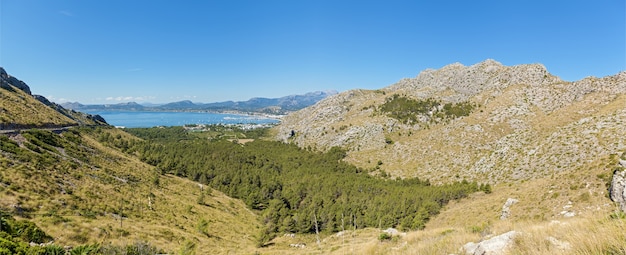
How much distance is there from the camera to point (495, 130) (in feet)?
293

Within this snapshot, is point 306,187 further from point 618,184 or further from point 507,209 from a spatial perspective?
point 618,184

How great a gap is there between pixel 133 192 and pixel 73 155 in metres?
19.7

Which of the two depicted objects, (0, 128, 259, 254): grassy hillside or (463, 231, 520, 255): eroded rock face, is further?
(0, 128, 259, 254): grassy hillside

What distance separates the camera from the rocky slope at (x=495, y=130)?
59.7 metres

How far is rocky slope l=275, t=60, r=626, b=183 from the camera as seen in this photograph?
5969cm

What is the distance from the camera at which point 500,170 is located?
68188 mm

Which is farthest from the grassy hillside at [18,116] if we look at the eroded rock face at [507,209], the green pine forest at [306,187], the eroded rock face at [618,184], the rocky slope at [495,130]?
the rocky slope at [495,130]

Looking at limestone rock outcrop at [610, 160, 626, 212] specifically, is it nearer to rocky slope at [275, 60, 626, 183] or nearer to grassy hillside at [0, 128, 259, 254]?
rocky slope at [275, 60, 626, 183]

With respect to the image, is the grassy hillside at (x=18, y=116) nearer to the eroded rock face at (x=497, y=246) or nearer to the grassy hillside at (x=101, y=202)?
the grassy hillside at (x=101, y=202)

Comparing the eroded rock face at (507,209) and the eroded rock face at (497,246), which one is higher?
the eroded rock face at (497,246)

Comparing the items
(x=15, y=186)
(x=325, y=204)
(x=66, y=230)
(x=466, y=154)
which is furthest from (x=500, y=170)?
(x=15, y=186)

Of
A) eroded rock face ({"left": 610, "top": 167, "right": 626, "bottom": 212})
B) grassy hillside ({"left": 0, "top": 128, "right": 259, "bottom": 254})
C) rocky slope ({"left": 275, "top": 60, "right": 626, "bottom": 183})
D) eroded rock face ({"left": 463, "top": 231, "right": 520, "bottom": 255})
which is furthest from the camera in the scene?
rocky slope ({"left": 275, "top": 60, "right": 626, "bottom": 183})

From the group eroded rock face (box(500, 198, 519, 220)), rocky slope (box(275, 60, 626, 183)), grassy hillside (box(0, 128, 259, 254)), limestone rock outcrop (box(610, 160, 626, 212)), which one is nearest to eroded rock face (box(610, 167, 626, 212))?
limestone rock outcrop (box(610, 160, 626, 212))

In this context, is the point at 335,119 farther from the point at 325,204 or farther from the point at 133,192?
the point at 133,192
